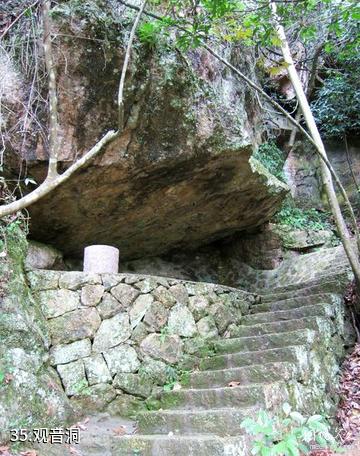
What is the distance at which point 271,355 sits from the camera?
4.05 metres

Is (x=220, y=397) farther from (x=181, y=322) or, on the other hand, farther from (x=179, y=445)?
(x=181, y=322)

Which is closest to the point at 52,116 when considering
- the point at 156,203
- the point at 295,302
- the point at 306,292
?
the point at 156,203

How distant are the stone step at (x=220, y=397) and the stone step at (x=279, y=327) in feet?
3.54

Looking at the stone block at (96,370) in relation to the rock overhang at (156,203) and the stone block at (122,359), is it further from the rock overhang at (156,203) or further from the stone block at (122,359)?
the rock overhang at (156,203)

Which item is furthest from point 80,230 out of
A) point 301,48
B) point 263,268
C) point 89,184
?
point 301,48

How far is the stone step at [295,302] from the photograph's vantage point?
16.5 ft

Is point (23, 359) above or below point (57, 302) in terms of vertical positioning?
below

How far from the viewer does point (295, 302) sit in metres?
5.25

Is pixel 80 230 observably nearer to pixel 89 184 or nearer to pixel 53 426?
pixel 89 184

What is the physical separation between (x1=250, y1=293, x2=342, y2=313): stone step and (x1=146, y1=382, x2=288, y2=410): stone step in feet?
5.72

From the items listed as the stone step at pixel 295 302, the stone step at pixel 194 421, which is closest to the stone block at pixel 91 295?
the stone step at pixel 194 421

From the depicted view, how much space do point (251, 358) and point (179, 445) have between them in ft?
4.43

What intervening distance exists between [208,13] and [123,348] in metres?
3.59

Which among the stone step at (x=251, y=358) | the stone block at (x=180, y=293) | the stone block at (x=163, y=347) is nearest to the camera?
the stone step at (x=251, y=358)
